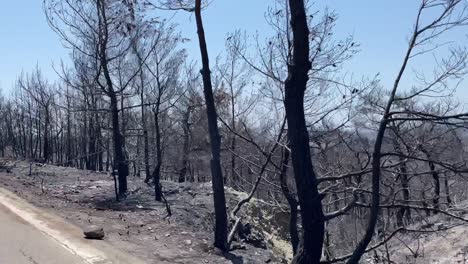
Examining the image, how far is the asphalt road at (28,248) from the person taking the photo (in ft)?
22.4

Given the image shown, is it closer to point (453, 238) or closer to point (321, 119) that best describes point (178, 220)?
point (321, 119)

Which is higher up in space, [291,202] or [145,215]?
[291,202]

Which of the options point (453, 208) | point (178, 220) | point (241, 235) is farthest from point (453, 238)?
point (453, 208)

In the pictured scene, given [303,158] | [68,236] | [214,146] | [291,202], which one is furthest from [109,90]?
[303,158]

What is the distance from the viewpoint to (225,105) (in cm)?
2584

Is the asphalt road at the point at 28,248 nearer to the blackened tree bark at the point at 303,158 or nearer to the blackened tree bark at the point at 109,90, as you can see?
the blackened tree bark at the point at 303,158

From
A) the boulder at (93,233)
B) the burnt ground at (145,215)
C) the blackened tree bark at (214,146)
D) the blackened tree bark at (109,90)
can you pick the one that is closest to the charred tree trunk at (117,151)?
the blackened tree bark at (109,90)

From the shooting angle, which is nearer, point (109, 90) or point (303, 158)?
point (303, 158)

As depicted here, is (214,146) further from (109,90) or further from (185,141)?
(185,141)

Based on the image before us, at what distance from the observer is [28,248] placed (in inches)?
291

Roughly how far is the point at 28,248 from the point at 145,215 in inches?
172

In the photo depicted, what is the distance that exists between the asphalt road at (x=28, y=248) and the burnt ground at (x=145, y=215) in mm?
988

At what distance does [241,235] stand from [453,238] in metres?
12.0

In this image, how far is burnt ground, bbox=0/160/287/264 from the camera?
852 cm
